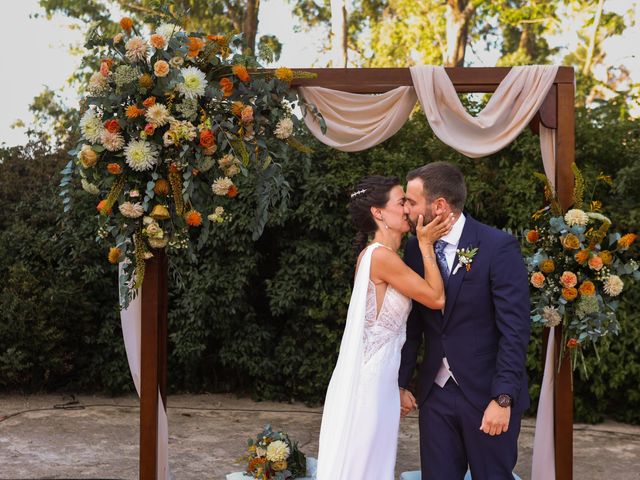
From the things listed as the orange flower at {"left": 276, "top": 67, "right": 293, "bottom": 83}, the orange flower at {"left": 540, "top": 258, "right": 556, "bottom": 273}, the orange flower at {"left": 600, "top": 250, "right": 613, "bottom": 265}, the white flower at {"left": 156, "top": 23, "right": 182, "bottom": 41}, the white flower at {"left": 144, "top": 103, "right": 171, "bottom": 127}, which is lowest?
the orange flower at {"left": 540, "top": 258, "right": 556, "bottom": 273}

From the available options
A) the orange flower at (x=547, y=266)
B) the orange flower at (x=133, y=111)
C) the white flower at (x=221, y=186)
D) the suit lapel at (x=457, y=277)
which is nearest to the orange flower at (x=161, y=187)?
the white flower at (x=221, y=186)

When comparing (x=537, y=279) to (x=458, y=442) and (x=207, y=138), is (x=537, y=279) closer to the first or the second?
(x=458, y=442)

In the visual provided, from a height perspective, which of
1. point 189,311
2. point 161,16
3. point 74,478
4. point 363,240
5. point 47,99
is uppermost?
point 47,99

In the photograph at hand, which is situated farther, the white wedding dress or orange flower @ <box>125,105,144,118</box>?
orange flower @ <box>125,105,144,118</box>

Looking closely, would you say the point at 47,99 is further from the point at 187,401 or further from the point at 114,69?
the point at 114,69

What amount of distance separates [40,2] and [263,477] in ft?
54.7

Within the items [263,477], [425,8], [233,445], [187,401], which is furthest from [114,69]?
[425,8]

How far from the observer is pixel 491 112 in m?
4.64

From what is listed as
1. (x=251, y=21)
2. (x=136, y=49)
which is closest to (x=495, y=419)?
(x=136, y=49)

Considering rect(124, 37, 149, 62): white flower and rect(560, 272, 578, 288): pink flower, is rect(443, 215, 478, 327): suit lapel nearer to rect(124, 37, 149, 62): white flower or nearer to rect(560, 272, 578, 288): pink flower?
rect(560, 272, 578, 288): pink flower

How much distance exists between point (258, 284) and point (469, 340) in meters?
4.42

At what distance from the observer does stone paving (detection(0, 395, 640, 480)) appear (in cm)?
523

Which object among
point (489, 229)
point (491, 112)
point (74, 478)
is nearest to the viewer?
point (489, 229)

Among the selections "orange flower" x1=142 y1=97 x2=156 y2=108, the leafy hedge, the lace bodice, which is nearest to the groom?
the lace bodice
